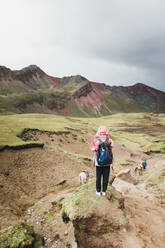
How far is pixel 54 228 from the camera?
34.8ft

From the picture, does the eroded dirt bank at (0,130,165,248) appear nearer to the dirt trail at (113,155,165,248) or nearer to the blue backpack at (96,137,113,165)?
the dirt trail at (113,155,165,248)

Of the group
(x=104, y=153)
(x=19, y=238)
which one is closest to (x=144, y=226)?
(x=104, y=153)

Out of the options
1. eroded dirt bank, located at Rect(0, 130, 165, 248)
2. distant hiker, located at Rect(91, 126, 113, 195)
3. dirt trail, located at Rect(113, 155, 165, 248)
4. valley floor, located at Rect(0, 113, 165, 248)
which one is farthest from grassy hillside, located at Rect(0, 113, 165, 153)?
dirt trail, located at Rect(113, 155, 165, 248)

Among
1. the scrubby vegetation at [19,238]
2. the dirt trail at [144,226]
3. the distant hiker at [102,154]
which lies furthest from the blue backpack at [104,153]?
the scrubby vegetation at [19,238]

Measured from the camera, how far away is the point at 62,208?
10.2 m

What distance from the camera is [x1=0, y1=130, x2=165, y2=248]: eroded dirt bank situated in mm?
8562

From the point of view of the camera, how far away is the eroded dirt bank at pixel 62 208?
28.1 feet

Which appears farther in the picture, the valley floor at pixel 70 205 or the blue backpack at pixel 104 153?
the blue backpack at pixel 104 153

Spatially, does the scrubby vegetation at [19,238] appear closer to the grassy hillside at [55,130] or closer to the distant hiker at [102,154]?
the distant hiker at [102,154]

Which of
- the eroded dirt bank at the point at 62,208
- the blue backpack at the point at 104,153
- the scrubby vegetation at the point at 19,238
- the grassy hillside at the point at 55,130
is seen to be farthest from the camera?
the grassy hillside at the point at 55,130

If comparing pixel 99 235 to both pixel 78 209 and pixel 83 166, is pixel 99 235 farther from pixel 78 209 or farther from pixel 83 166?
pixel 83 166

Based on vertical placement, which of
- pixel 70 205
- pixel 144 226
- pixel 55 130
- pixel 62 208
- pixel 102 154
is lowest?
pixel 144 226

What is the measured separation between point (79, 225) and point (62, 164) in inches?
664

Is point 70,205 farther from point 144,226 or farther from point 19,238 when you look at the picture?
point 144,226
